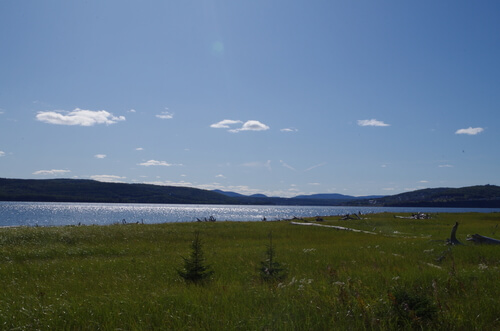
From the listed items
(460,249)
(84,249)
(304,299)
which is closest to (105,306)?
(304,299)

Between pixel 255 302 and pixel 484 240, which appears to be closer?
pixel 255 302

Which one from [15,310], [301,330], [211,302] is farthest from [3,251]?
[301,330]

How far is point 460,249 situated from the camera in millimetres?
20078

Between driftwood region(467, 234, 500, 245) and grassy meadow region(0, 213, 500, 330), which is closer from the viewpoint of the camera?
grassy meadow region(0, 213, 500, 330)

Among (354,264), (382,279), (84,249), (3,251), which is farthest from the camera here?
(84,249)

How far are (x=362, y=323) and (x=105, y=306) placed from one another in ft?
20.0

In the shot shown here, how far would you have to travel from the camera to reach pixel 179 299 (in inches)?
341

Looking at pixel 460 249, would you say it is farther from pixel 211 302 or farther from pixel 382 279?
pixel 211 302

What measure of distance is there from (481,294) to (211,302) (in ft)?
23.3

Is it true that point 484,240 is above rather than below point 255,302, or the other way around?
below

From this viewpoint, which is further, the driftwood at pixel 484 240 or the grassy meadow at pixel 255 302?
the driftwood at pixel 484 240

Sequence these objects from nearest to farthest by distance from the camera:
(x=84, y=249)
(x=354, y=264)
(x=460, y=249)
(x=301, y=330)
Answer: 1. (x=301, y=330)
2. (x=354, y=264)
3. (x=460, y=249)
4. (x=84, y=249)

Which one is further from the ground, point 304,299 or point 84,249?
point 304,299

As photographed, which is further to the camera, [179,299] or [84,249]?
[84,249]
